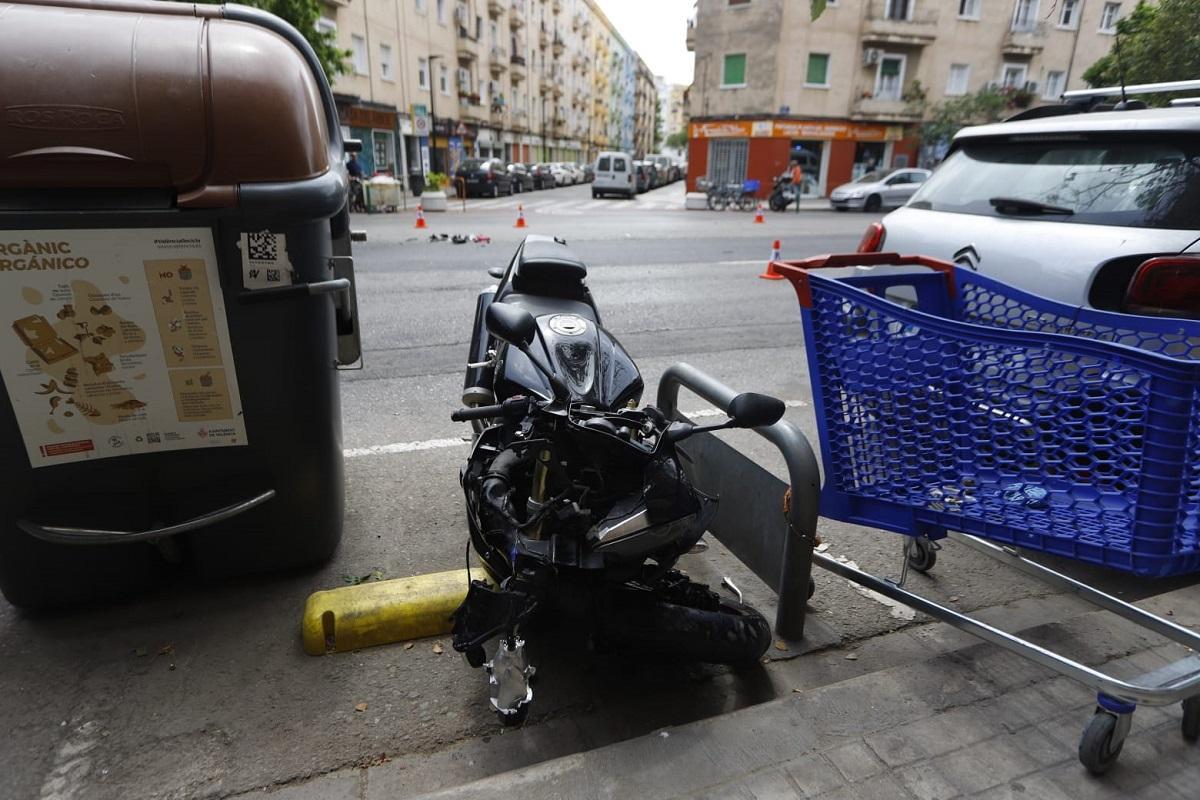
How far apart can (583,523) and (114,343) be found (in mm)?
1703

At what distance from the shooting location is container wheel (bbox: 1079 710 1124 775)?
206 cm

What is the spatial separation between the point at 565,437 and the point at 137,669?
1.78 m

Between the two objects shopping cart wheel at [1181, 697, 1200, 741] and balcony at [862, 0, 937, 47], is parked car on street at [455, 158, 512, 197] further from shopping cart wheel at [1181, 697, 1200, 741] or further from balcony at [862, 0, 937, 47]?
shopping cart wheel at [1181, 697, 1200, 741]

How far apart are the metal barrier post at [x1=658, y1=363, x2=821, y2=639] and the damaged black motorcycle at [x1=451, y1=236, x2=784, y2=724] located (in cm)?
24

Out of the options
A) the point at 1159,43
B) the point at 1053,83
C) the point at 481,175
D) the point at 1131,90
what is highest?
the point at 1053,83

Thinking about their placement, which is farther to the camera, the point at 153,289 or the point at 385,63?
the point at 385,63

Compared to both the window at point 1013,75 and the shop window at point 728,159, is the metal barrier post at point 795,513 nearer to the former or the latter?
the shop window at point 728,159

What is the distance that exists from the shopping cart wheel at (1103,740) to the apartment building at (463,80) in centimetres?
2573

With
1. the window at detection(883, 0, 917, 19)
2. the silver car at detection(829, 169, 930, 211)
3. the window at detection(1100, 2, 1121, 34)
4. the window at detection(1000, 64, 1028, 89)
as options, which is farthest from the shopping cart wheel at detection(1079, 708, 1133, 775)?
the window at detection(1000, 64, 1028, 89)

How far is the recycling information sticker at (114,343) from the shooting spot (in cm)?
228

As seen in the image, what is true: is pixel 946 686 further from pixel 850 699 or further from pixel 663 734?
pixel 663 734

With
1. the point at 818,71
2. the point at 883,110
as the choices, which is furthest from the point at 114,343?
the point at 883,110

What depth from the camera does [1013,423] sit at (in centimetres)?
212

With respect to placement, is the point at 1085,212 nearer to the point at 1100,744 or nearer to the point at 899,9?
the point at 1100,744
